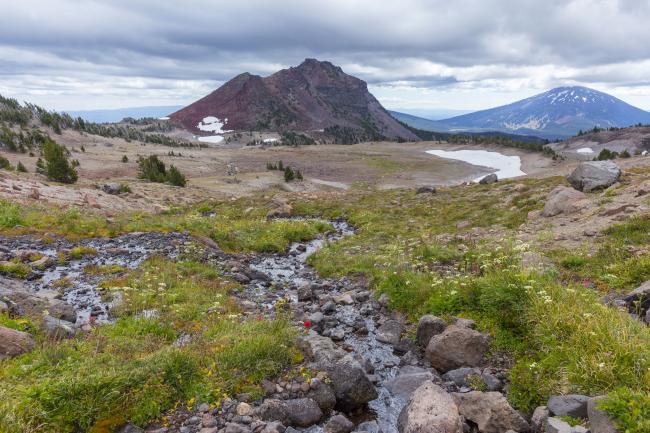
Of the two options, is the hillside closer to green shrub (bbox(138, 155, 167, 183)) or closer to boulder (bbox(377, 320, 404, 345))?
green shrub (bbox(138, 155, 167, 183))

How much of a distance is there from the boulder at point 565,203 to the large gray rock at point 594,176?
304 cm

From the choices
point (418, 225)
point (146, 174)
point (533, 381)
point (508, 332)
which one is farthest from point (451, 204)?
point (146, 174)

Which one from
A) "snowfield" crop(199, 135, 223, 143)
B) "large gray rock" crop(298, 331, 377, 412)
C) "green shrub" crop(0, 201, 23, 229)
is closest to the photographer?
"large gray rock" crop(298, 331, 377, 412)

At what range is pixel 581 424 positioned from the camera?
17.7 feet

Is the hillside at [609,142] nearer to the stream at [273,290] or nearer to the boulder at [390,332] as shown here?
the stream at [273,290]

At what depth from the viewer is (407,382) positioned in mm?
8109

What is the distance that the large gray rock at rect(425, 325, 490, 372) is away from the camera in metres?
8.38

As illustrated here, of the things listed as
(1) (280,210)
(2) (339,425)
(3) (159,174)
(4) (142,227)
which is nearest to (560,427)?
(2) (339,425)

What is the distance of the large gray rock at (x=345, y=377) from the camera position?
7.52 metres

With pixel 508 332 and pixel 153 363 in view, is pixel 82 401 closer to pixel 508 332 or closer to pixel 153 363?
pixel 153 363

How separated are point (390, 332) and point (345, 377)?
3238 millimetres

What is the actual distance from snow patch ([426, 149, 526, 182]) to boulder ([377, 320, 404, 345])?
76.3 meters

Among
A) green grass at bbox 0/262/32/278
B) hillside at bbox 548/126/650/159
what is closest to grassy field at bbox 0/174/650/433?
green grass at bbox 0/262/32/278

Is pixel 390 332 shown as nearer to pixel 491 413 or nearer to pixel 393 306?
pixel 393 306
